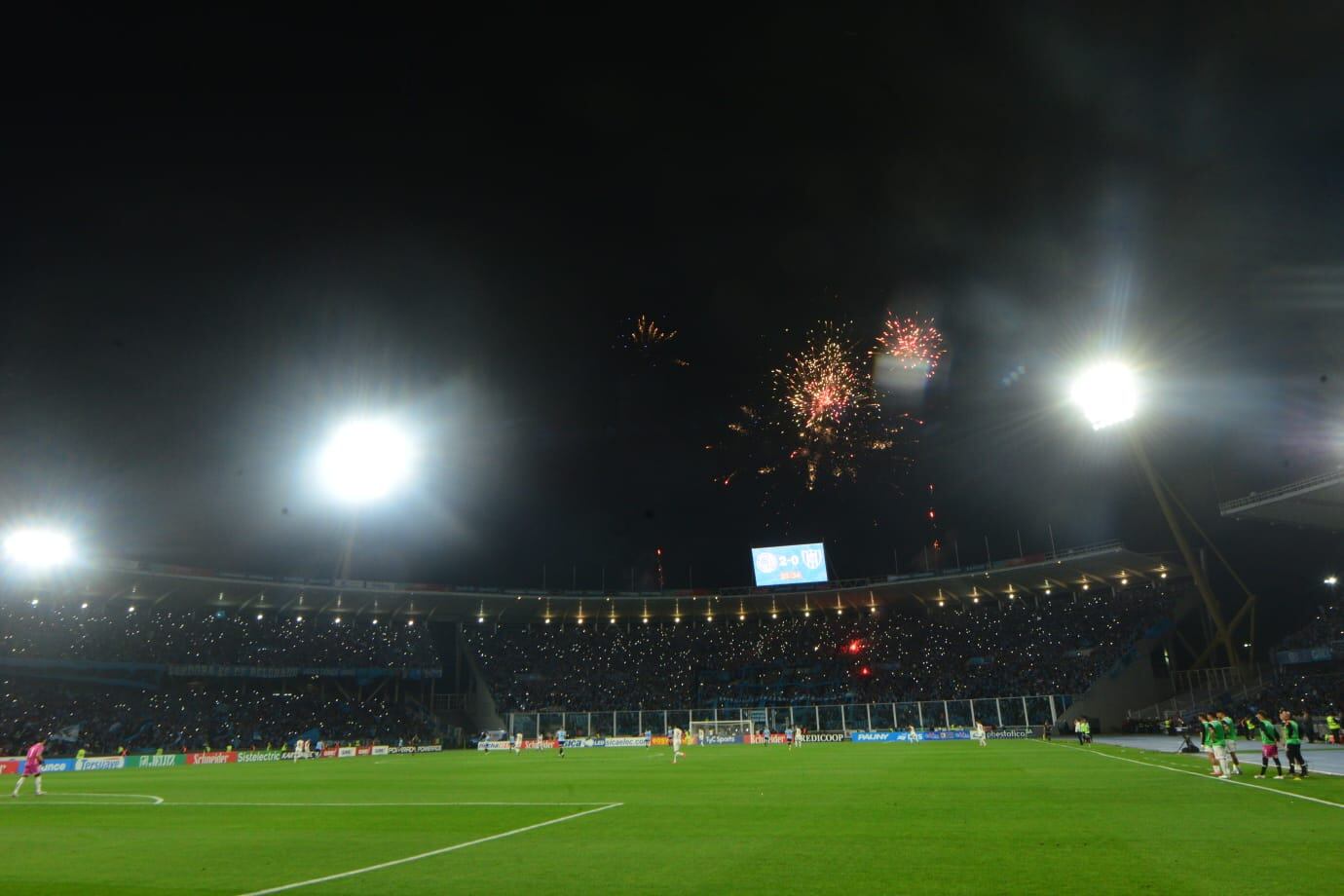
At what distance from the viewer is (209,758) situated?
48.1 meters

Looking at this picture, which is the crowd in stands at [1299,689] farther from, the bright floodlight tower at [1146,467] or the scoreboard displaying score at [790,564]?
the scoreboard displaying score at [790,564]

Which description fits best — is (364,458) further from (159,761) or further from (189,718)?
(189,718)

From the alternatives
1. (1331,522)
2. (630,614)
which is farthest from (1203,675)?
(630,614)

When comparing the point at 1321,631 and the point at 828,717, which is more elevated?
the point at 1321,631

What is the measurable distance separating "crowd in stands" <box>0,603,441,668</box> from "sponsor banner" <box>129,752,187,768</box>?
15.8 metres

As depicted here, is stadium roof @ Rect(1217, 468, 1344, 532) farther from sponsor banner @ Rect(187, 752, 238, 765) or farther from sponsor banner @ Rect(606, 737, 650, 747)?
sponsor banner @ Rect(187, 752, 238, 765)

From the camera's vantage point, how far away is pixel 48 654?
53656 mm

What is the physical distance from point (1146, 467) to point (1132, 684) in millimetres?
17264

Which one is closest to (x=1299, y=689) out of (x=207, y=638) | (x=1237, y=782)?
(x=1237, y=782)

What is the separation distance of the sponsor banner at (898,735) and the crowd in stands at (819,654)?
5588mm

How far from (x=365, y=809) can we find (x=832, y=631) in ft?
203

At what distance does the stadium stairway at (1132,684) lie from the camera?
53281 mm

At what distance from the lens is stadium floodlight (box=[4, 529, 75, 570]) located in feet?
141

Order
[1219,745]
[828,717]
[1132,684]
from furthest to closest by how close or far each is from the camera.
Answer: [828,717]
[1132,684]
[1219,745]
